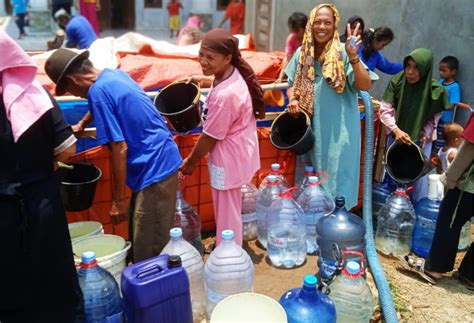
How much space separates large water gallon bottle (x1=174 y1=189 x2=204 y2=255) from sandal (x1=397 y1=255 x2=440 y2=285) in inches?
64.1

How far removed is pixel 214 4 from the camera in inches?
683

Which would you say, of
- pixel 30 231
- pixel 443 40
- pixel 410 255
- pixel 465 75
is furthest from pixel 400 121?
pixel 30 231

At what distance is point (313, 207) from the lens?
4031 millimetres

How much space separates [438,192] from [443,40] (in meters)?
2.61

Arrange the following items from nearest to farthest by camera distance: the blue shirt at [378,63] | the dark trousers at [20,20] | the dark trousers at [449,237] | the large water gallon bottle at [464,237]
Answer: the dark trousers at [449,237], the large water gallon bottle at [464,237], the blue shirt at [378,63], the dark trousers at [20,20]

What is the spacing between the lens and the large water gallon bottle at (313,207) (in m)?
3.96

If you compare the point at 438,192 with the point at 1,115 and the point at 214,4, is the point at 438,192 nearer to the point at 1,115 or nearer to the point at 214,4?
the point at 1,115

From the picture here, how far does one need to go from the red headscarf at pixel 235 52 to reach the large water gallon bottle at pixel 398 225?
1563 mm

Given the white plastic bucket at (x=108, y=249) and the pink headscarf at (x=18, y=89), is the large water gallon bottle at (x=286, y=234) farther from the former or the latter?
the pink headscarf at (x=18, y=89)

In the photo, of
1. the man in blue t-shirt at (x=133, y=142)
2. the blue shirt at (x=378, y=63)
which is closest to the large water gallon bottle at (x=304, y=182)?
the man in blue t-shirt at (x=133, y=142)

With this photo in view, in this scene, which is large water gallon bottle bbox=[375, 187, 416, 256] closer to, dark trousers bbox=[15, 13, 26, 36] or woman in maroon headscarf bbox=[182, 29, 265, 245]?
woman in maroon headscarf bbox=[182, 29, 265, 245]

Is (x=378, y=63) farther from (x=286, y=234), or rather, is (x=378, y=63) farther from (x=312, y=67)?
(x=286, y=234)

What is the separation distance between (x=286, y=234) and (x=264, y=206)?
15.2 inches

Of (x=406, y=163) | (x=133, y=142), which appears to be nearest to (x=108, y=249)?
(x=133, y=142)
